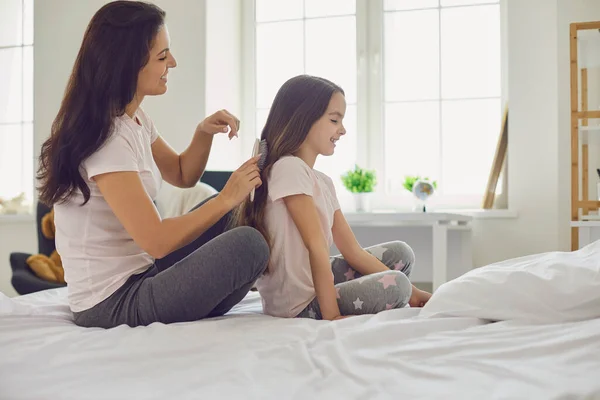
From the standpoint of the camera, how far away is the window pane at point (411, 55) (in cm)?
353

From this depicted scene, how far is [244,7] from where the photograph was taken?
380cm

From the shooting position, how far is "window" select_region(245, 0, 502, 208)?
346 cm

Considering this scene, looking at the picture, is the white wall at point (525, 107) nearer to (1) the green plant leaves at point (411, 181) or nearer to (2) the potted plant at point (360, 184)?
(1) the green plant leaves at point (411, 181)

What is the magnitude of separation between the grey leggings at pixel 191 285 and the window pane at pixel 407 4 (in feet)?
8.43

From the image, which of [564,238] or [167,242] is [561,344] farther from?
[564,238]

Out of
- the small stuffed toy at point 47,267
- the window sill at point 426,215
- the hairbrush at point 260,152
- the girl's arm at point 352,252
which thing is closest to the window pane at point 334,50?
the window sill at point 426,215

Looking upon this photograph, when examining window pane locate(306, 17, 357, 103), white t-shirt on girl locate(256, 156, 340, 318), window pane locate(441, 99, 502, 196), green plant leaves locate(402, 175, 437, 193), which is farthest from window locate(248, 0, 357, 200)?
white t-shirt on girl locate(256, 156, 340, 318)

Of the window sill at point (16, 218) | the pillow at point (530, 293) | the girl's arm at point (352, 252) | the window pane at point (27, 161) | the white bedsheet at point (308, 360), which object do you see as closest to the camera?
the white bedsheet at point (308, 360)

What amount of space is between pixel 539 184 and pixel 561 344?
2.33 meters

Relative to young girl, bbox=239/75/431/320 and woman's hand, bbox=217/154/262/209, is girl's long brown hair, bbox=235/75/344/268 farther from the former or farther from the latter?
woman's hand, bbox=217/154/262/209

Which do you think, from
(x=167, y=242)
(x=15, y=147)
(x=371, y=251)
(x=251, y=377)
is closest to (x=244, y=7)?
(x=15, y=147)

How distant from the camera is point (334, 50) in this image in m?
3.67

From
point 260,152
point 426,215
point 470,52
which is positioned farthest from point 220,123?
point 470,52

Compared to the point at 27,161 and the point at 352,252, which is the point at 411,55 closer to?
the point at 352,252
